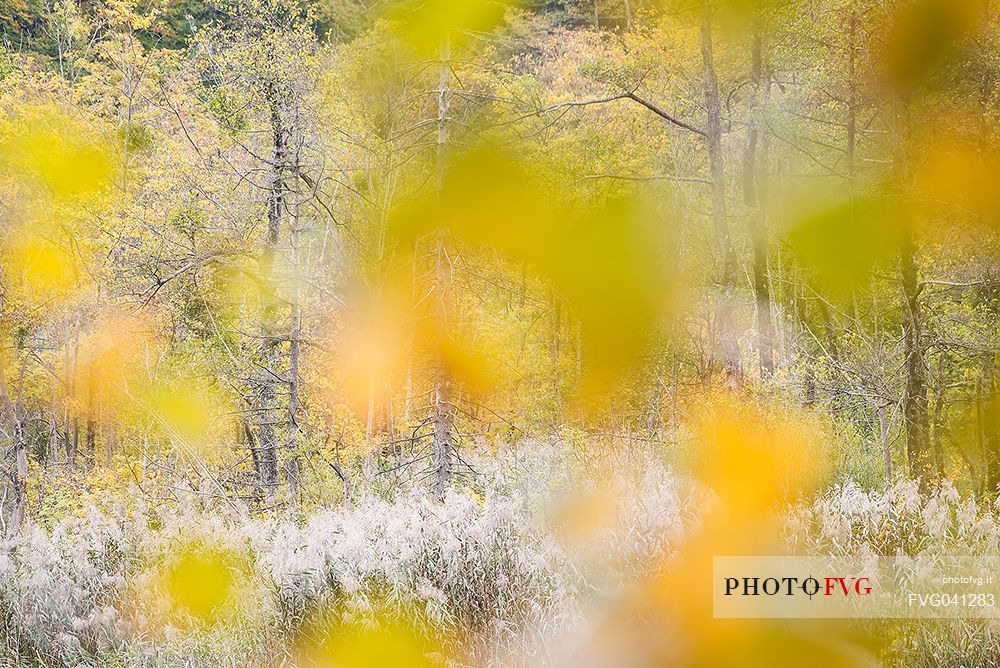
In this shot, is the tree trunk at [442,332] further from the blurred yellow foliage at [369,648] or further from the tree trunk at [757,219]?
the tree trunk at [757,219]

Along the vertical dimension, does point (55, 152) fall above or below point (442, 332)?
above

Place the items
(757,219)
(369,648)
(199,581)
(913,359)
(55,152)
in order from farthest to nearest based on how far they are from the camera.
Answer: (55,152) → (757,219) → (913,359) → (199,581) → (369,648)

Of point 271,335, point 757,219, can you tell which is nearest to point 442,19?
point 271,335

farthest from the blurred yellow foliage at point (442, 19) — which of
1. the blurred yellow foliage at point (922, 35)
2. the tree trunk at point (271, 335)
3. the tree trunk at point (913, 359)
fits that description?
the tree trunk at point (913, 359)

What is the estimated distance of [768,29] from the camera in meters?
6.29

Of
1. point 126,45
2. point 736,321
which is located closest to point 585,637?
point 736,321

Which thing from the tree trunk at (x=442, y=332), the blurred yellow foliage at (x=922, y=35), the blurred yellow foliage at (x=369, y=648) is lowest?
the blurred yellow foliage at (x=369, y=648)

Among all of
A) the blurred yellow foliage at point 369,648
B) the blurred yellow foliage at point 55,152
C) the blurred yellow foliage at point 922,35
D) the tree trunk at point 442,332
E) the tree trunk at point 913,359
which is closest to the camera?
the blurred yellow foliage at point 369,648

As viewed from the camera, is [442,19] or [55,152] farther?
[55,152]

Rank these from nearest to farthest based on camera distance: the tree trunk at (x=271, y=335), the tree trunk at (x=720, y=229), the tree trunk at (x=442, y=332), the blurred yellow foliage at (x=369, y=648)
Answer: the blurred yellow foliage at (x=369, y=648) → the tree trunk at (x=442, y=332) → the tree trunk at (x=720, y=229) → the tree trunk at (x=271, y=335)

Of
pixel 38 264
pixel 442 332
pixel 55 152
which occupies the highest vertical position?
pixel 55 152

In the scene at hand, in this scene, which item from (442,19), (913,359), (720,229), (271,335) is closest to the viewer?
(442,19)

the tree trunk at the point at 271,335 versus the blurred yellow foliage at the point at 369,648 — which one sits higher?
the tree trunk at the point at 271,335

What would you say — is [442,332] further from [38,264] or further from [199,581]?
[38,264]
